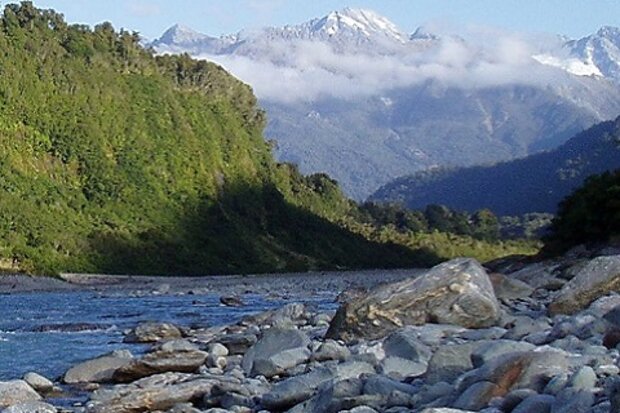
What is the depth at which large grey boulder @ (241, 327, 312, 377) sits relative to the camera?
18.8 m

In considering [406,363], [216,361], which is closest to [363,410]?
[406,363]

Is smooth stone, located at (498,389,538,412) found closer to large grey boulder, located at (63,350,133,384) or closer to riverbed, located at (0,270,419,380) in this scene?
large grey boulder, located at (63,350,133,384)

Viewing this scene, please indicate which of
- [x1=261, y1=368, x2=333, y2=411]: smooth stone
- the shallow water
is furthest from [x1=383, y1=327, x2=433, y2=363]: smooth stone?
the shallow water

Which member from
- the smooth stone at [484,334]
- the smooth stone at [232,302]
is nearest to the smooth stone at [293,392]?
the smooth stone at [484,334]

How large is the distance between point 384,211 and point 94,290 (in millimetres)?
102943

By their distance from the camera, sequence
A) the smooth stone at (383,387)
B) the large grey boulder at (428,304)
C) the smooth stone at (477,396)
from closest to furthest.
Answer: the smooth stone at (477,396), the smooth stone at (383,387), the large grey boulder at (428,304)

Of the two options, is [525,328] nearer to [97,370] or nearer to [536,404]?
[536,404]

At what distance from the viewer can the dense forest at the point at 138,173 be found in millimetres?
96125

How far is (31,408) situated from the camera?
56.0 feet

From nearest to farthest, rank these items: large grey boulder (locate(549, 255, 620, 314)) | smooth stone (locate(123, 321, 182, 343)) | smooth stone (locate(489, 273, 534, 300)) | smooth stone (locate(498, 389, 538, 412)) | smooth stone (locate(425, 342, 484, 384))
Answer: smooth stone (locate(498, 389, 538, 412)) → smooth stone (locate(425, 342, 484, 384)) → large grey boulder (locate(549, 255, 620, 314)) → smooth stone (locate(489, 273, 534, 300)) → smooth stone (locate(123, 321, 182, 343))

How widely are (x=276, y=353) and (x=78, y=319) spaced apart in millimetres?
24144

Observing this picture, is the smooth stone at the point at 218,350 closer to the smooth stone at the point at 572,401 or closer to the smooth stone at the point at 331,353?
the smooth stone at the point at 331,353

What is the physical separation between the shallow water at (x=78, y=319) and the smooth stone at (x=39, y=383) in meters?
2.35

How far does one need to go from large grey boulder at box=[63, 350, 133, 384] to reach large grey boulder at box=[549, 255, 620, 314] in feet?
28.4
